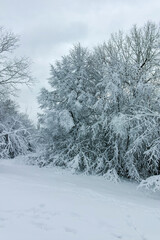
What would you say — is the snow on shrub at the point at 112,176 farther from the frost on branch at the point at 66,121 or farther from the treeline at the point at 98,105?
the frost on branch at the point at 66,121

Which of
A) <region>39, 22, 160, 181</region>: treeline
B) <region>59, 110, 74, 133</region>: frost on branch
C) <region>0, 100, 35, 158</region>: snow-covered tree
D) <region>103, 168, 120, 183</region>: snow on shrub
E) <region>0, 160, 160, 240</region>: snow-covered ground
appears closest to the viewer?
<region>0, 160, 160, 240</region>: snow-covered ground

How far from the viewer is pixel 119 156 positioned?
45.8 ft

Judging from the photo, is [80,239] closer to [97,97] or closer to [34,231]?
[34,231]

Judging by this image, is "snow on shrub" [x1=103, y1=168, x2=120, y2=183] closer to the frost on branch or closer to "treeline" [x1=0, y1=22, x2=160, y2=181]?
"treeline" [x1=0, y1=22, x2=160, y2=181]

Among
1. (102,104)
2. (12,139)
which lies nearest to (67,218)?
(12,139)

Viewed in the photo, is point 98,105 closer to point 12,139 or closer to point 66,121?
point 66,121

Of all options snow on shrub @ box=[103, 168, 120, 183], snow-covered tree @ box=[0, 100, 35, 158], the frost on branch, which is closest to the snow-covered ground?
snow-covered tree @ box=[0, 100, 35, 158]

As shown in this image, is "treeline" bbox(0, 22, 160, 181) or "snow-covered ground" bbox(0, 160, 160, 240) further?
"treeline" bbox(0, 22, 160, 181)

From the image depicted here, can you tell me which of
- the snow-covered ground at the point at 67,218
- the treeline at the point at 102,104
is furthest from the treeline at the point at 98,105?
the snow-covered ground at the point at 67,218

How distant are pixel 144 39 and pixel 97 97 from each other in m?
5.38

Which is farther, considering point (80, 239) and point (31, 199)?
point (31, 199)

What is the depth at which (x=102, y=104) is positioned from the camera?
46.3ft

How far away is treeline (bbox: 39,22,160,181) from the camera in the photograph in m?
13.4

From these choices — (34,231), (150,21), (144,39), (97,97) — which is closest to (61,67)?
(97,97)
